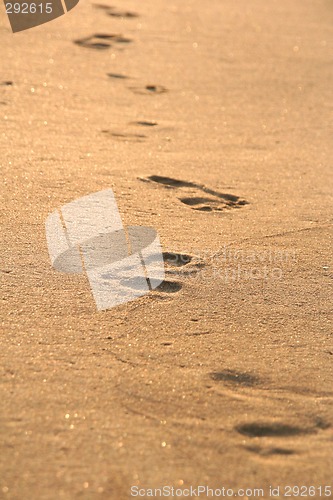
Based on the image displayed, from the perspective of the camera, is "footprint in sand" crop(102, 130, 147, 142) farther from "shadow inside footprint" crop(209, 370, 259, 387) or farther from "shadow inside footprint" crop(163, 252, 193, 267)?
"shadow inside footprint" crop(209, 370, 259, 387)

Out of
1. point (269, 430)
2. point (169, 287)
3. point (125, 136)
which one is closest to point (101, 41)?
point (125, 136)

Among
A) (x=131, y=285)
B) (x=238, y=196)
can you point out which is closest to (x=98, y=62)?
(x=238, y=196)

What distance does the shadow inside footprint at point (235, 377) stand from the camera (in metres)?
1.89

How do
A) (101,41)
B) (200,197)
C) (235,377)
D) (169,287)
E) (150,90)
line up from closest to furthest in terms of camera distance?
(235,377)
(169,287)
(200,197)
(150,90)
(101,41)

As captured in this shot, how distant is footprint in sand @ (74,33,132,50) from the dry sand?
2cm

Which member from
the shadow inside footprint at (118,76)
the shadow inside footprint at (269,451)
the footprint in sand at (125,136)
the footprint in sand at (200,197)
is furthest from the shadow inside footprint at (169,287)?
the shadow inside footprint at (118,76)

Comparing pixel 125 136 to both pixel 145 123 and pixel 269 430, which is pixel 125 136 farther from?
pixel 269 430

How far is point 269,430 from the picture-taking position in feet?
5.70

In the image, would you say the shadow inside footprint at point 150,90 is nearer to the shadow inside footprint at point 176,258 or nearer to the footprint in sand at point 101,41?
the footprint in sand at point 101,41

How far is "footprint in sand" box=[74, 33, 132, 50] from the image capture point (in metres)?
4.38

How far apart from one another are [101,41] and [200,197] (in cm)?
197

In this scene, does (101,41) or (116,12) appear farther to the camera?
(116,12)

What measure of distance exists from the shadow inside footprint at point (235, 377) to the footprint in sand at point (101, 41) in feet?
9.48

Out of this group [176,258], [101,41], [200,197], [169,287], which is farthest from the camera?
[101,41]
